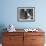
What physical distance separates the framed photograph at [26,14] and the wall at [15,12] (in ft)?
0.32

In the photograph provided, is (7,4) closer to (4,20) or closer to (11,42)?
(4,20)

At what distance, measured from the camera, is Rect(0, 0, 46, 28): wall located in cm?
425

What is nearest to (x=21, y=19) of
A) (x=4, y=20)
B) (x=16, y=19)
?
(x=16, y=19)

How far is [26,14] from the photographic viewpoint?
429 cm

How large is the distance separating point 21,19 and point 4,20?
0.55 meters

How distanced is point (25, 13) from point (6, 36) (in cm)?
A: 102

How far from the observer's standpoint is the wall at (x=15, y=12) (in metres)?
4.25

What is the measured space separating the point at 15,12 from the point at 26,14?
1.19 feet

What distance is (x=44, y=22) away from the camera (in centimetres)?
429

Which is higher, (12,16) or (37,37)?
(12,16)

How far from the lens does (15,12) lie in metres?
4.27

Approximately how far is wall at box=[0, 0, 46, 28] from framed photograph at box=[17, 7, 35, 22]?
0.32 feet

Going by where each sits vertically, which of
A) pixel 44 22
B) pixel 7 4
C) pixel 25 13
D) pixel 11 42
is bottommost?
pixel 11 42

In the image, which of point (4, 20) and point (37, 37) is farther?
point (4, 20)
